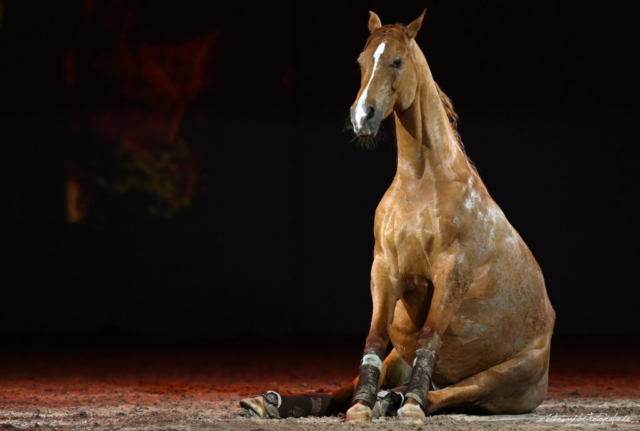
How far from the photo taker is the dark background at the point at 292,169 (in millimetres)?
9617

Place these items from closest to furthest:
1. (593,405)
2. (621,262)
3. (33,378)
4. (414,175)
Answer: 1. (414,175)
2. (593,405)
3. (33,378)
4. (621,262)

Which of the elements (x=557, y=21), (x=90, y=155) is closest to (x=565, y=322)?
(x=557, y=21)

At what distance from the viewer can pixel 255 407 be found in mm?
4184

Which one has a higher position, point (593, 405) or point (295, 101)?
point (295, 101)

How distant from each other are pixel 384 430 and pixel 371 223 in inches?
254

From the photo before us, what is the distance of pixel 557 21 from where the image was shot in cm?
963

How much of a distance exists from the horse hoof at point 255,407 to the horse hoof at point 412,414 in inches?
27.1

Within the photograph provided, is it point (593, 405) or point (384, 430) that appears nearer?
point (384, 430)

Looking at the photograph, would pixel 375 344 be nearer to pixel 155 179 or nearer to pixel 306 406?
pixel 306 406

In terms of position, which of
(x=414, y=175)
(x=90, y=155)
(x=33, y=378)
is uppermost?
(x=90, y=155)

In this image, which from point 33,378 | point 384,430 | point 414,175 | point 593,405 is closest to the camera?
point 384,430

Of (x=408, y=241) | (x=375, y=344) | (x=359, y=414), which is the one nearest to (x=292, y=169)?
(x=408, y=241)

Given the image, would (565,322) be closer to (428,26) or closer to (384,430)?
(428,26)

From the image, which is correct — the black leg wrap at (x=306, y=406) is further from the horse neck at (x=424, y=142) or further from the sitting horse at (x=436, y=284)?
the horse neck at (x=424, y=142)
